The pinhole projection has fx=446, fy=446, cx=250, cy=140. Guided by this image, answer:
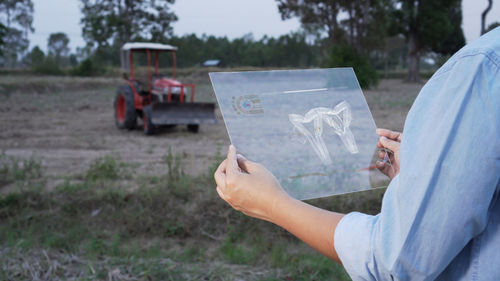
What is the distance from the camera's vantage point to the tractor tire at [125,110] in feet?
29.0

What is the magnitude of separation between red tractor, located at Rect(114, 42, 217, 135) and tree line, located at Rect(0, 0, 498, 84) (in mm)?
2759

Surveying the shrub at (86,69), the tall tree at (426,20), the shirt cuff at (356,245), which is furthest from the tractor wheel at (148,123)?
the shrub at (86,69)

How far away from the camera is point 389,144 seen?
4.36 ft

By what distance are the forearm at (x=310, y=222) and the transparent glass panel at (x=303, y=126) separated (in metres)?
0.33

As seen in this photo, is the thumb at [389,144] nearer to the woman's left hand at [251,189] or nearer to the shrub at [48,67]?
the woman's left hand at [251,189]

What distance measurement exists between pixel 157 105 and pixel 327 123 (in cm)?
707

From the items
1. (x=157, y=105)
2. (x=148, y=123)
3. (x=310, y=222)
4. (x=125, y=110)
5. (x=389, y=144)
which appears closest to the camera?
(x=310, y=222)

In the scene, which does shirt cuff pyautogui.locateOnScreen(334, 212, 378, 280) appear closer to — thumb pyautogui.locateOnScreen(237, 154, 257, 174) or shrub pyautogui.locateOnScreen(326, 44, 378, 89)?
thumb pyautogui.locateOnScreen(237, 154, 257, 174)

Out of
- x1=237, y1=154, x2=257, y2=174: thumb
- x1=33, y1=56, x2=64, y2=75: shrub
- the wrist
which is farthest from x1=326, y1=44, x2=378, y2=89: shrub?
x1=33, y1=56, x2=64, y2=75: shrub

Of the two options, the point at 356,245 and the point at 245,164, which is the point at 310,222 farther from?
the point at 245,164

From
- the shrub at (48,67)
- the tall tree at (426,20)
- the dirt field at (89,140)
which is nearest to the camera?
the dirt field at (89,140)

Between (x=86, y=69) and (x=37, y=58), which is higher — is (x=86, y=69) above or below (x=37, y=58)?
below

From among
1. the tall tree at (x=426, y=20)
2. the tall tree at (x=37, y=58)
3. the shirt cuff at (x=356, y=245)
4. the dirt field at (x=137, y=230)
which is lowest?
the dirt field at (x=137, y=230)

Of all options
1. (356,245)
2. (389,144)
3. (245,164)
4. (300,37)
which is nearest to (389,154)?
(389,144)
